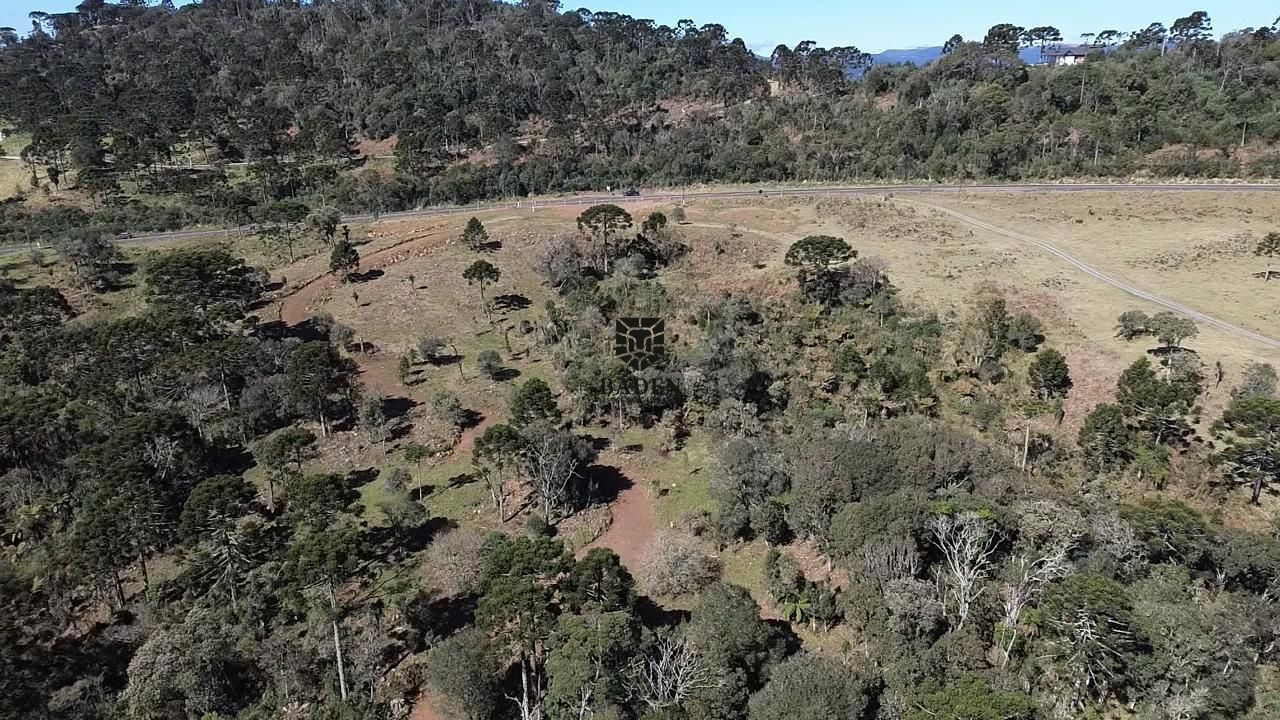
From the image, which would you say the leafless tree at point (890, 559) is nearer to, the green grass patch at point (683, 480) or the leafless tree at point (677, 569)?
the leafless tree at point (677, 569)

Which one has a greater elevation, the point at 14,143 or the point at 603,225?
the point at 14,143

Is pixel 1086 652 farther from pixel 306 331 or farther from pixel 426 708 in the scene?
pixel 306 331

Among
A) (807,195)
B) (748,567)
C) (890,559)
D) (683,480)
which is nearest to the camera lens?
(890,559)

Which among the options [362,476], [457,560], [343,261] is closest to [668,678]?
[457,560]

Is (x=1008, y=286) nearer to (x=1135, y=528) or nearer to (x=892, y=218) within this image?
(x=892, y=218)

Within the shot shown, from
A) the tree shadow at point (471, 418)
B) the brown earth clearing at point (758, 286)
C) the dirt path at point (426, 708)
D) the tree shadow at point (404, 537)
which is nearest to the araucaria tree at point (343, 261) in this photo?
the brown earth clearing at point (758, 286)

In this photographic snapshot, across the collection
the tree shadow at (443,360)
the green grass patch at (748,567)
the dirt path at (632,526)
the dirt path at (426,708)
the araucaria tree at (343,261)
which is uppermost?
the araucaria tree at (343,261)
